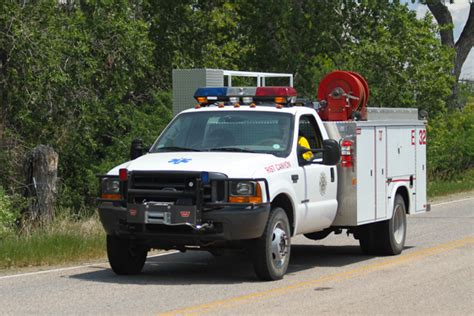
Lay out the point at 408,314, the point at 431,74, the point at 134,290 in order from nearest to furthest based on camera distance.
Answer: the point at 408,314 < the point at 134,290 < the point at 431,74

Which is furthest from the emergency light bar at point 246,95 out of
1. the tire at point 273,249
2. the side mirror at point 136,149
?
the tire at point 273,249

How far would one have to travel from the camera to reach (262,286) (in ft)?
40.1

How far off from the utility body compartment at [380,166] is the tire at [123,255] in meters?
2.75

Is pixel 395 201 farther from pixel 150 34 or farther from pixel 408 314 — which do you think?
pixel 150 34

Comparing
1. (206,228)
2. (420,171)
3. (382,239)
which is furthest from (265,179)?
(420,171)

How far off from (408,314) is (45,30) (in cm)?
1420

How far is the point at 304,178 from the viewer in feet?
44.0

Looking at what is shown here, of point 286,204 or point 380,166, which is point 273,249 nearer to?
point 286,204

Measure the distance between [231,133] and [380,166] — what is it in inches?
108

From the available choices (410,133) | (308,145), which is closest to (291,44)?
(410,133)

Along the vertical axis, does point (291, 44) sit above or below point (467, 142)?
above

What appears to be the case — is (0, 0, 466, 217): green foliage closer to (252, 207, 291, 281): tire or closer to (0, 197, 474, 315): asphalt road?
(0, 197, 474, 315): asphalt road

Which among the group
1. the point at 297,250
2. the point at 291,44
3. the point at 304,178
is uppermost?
the point at 291,44

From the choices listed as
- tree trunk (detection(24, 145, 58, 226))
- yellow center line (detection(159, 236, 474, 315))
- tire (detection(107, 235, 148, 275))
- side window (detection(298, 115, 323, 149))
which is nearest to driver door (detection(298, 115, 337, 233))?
side window (detection(298, 115, 323, 149))
